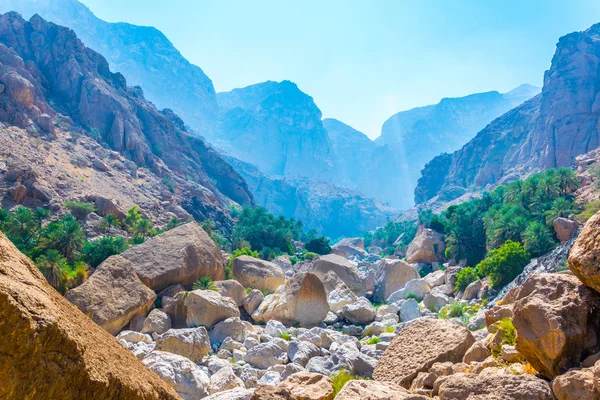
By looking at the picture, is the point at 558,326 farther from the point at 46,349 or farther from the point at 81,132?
the point at 81,132

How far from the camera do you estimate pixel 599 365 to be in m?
4.22

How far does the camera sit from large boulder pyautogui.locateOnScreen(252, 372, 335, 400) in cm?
632

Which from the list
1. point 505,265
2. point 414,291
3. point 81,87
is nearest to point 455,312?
point 414,291

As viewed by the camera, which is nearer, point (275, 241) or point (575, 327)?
point (575, 327)

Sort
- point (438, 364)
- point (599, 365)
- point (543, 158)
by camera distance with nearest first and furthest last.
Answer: point (599, 365), point (438, 364), point (543, 158)

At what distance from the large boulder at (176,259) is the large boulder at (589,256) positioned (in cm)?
2169

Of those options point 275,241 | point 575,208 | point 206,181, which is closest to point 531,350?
point 575,208

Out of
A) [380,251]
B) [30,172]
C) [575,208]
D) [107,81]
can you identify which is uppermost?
[107,81]

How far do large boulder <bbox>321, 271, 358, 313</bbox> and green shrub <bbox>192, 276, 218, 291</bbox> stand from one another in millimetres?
6713

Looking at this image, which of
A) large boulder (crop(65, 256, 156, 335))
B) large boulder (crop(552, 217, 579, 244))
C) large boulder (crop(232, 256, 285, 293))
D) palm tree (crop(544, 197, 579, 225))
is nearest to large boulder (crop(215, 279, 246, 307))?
large boulder (crop(65, 256, 156, 335))

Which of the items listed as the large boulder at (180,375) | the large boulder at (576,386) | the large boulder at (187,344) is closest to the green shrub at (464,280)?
the large boulder at (187,344)

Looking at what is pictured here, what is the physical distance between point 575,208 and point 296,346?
3470cm

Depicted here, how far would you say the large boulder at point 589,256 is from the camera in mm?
4961

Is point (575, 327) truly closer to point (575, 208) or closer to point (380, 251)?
Answer: point (575, 208)
